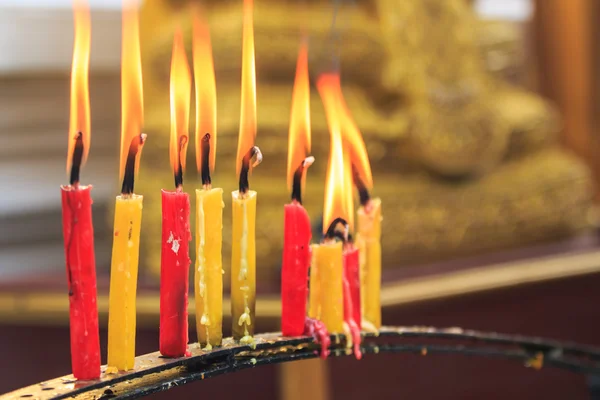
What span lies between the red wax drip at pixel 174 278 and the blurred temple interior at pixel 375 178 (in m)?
0.52

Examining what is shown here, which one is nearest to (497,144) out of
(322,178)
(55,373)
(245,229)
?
Answer: (322,178)

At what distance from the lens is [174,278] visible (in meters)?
0.32

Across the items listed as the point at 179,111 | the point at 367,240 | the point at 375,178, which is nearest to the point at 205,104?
the point at 179,111

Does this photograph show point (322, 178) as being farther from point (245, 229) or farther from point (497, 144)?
point (245, 229)

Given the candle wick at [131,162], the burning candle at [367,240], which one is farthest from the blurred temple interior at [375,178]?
the candle wick at [131,162]

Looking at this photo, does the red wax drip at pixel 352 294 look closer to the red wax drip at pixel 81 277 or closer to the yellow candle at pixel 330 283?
the yellow candle at pixel 330 283

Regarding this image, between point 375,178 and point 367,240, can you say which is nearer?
point 367,240

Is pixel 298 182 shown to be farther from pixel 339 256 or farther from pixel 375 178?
pixel 375 178

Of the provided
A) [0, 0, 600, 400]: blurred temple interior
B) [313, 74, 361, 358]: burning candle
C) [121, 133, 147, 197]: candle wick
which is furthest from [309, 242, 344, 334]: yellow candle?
[0, 0, 600, 400]: blurred temple interior

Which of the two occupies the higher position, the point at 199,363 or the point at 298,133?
the point at 298,133

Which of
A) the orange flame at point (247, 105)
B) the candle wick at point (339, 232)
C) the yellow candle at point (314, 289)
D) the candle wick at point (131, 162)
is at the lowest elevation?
the yellow candle at point (314, 289)

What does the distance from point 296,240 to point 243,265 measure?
0.10 feet

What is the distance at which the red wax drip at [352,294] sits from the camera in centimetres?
37

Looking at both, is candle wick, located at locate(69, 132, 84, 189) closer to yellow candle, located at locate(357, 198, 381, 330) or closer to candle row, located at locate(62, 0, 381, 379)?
candle row, located at locate(62, 0, 381, 379)
